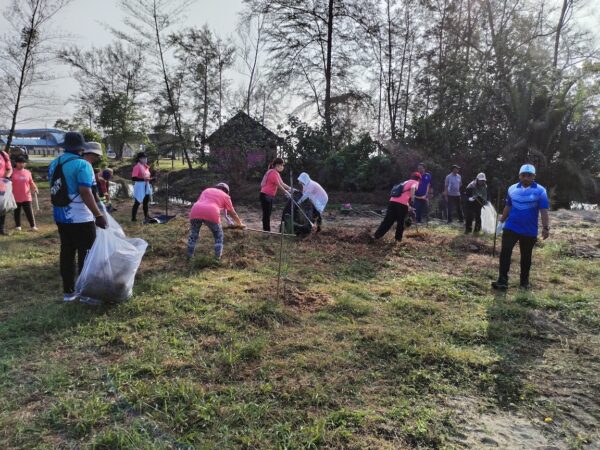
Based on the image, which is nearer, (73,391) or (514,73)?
(73,391)

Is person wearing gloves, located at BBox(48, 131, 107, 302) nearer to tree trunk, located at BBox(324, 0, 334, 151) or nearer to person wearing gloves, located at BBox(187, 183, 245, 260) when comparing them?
person wearing gloves, located at BBox(187, 183, 245, 260)

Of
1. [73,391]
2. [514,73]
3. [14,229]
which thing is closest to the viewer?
[73,391]

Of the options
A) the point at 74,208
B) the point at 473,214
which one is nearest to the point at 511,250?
the point at 473,214

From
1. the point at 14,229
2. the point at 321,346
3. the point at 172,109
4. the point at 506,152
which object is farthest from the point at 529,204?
the point at 172,109

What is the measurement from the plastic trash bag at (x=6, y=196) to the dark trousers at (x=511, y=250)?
8.17 meters

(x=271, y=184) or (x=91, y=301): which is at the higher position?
(x=271, y=184)

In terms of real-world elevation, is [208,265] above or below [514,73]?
below

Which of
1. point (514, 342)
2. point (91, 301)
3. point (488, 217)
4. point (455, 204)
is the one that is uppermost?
point (455, 204)

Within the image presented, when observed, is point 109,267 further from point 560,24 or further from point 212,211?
point 560,24

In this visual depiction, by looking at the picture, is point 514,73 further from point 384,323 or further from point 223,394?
point 223,394

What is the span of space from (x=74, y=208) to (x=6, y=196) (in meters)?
4.76

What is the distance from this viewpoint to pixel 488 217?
344 inches

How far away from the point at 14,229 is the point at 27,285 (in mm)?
4293

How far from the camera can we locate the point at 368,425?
263cm
